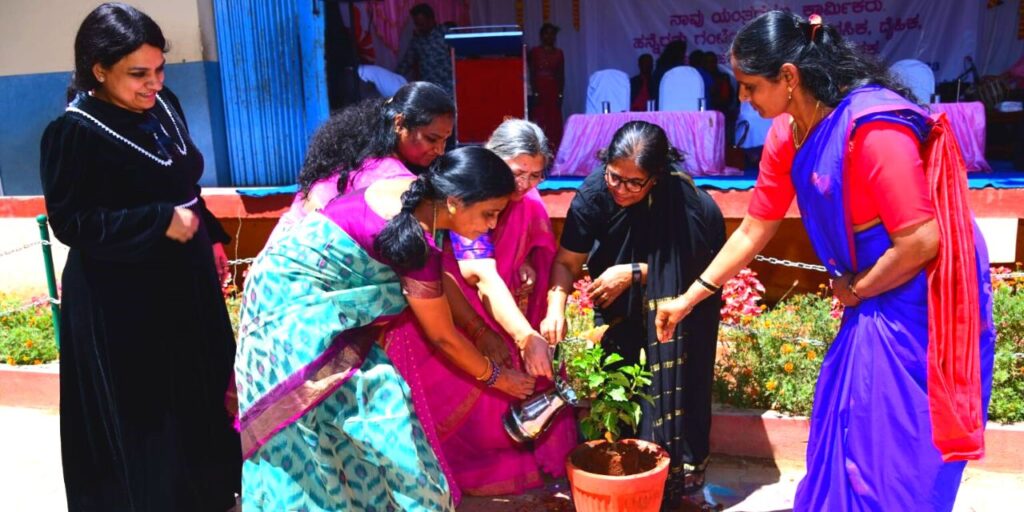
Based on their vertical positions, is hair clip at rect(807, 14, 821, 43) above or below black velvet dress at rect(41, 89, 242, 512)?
above

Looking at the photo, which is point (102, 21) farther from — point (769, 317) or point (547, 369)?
point (769, 317)

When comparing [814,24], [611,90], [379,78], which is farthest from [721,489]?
[611,90]

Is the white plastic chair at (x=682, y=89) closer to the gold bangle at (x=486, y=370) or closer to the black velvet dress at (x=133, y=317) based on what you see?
the black velvet dress at (x=133, y=317)

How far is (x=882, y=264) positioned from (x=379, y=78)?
6228 millimetres

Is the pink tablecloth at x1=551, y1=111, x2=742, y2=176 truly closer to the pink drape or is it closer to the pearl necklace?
the pink drape

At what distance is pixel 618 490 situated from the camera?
2457mm

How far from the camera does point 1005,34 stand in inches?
370

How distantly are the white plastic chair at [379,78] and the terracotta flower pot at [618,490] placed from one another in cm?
564

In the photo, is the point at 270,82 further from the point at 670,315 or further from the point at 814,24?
Result: the point at 814,24

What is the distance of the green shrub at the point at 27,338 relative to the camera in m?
4.59

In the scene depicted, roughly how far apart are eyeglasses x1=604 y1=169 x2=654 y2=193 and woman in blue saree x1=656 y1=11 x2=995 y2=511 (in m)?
0.58

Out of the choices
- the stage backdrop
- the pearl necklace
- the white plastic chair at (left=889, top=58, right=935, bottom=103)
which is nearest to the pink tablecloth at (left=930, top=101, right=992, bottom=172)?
the white plastic chair at (left=889, top=58, right=935, bottom=103)

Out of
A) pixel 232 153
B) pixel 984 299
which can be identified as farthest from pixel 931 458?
pixel 232 153

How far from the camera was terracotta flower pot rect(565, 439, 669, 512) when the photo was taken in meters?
2.46
